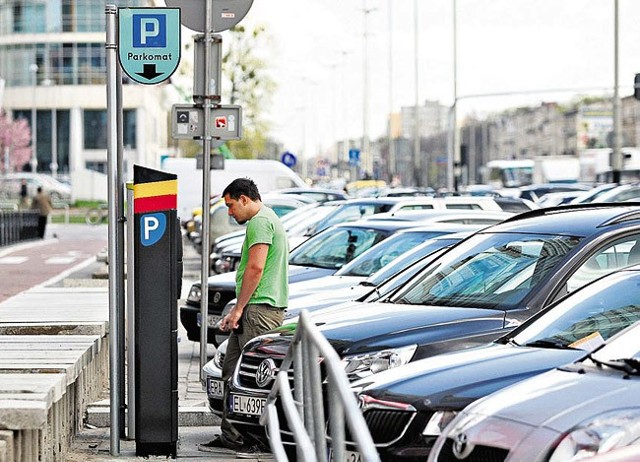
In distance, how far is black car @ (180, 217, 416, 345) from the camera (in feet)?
47.1

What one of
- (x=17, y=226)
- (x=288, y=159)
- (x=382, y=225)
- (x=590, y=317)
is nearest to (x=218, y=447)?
(x=590, y=317)

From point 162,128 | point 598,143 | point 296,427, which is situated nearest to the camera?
point 296,427

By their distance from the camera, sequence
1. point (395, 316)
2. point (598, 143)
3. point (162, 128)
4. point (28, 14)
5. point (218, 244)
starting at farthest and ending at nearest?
point (598, 143), point (162, 128), point (28, 14), point (218, 244), point (395, 316)

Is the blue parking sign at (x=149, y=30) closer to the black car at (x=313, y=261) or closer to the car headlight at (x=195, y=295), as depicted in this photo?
the black car at (x=313, y=261)

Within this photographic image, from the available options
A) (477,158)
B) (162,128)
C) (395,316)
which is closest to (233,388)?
(395,316)

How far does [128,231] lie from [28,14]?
100445mm

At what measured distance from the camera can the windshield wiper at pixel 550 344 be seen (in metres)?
7.15

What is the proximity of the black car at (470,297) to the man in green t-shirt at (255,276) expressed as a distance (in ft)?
1.69

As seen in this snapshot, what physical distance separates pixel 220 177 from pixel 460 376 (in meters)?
37.7

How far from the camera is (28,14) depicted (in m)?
107

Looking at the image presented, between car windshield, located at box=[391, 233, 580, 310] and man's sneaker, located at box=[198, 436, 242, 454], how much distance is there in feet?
4.58

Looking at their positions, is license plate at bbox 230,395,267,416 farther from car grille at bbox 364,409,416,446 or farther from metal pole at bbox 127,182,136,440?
car grille at bbox 364,409,416,446

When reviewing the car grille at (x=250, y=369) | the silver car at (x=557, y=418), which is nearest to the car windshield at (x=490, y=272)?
the car grille at (x=250, y=369)

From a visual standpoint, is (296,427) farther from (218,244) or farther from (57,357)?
(218,244)
